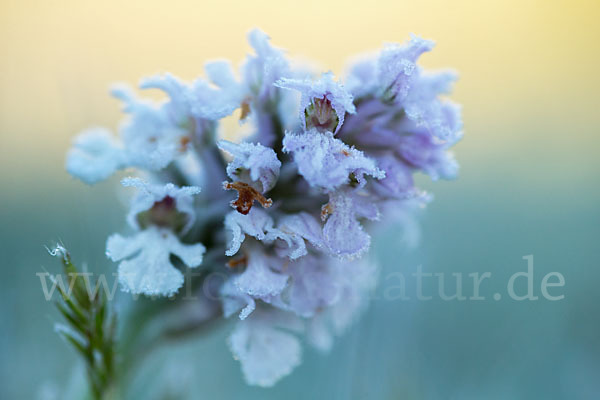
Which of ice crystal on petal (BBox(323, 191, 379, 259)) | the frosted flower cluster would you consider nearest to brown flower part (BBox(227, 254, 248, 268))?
the frosted flower cluster

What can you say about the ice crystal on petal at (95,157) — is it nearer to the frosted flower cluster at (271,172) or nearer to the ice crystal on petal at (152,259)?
the frosted flower cluster at (271,172)

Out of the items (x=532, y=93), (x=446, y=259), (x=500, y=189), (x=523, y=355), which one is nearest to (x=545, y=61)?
(x=532, y=93)

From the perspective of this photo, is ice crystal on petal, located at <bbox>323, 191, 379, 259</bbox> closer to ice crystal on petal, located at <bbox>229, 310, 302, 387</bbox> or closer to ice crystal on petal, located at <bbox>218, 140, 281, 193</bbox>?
ice crystal on petal, located at <bbox>218, 140, 281, 193</bbox>

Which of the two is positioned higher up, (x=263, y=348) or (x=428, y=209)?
(x=428, y=209)

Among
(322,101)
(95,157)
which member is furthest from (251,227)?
(95,157)

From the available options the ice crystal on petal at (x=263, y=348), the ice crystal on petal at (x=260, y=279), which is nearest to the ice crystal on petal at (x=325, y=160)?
the ice crystal on petal at (x=260, y=279)

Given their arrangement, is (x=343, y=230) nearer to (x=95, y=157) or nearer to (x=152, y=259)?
(x=152, y=259)

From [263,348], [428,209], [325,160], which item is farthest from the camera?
[428,209]

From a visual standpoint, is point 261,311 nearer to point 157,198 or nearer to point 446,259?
point 157,198
